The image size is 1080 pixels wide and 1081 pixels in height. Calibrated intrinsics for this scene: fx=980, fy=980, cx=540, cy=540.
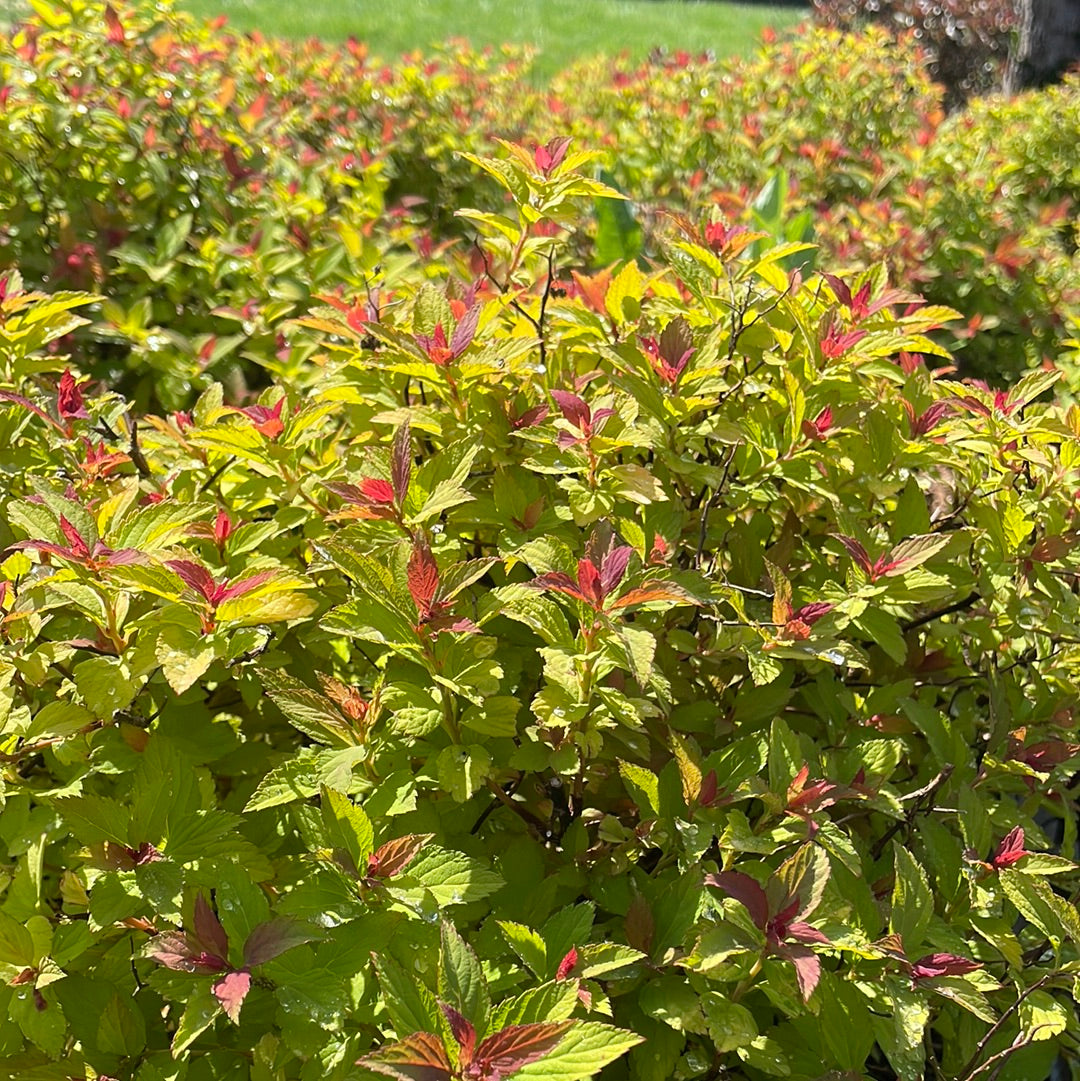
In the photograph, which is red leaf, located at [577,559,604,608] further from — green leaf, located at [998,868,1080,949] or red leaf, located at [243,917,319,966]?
green leaf, located at [998,868,1080,949]

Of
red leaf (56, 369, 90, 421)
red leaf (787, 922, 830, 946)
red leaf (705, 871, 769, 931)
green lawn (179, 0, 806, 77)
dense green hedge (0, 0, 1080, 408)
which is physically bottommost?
red leaf (787, 922, 830, 946)

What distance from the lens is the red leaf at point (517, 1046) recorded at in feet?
2.88

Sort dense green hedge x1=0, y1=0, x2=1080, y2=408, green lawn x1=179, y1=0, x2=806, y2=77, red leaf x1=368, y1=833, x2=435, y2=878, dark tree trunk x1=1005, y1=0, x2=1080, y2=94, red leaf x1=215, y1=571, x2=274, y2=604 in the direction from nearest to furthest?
red leaf x1=368, y1=833, x2=435, y2=878 < red leaf x1=215, y1=571, x2=274, y2=604 < dense green hedge x1=0, y1=0, x2=1080, y2=408 < dark tree trunk x1=1005, y1=0, x2=1080, y2=94 < green lawn x1=179, y1=0, x2=806, y2=77

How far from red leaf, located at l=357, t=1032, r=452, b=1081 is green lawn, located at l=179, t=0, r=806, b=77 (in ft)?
34.6

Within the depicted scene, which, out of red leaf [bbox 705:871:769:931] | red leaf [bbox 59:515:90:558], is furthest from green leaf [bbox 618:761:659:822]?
red leaf [bbox 59:515:90:558]

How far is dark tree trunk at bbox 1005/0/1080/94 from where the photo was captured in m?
6.17

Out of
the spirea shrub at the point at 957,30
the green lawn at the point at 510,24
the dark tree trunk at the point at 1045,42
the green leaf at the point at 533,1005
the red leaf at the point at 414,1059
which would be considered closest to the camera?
the red leaf at the point at 414,1059

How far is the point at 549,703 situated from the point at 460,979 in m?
0.32

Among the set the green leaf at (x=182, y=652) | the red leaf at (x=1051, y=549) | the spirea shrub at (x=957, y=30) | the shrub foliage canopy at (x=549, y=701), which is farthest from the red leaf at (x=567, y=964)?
the spirea shrub at (x=957, y=30)

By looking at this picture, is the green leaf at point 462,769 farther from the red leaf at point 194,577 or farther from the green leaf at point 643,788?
the red leaf at point 194,577

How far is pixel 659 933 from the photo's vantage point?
1.17m

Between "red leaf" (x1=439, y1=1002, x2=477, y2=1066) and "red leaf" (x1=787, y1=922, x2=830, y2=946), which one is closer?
"red leaf" (x1=439, y1=1002, x2=477, y2=1066)

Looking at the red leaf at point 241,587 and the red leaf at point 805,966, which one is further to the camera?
the red leaf at point 241,587

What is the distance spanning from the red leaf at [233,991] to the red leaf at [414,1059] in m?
0.15
